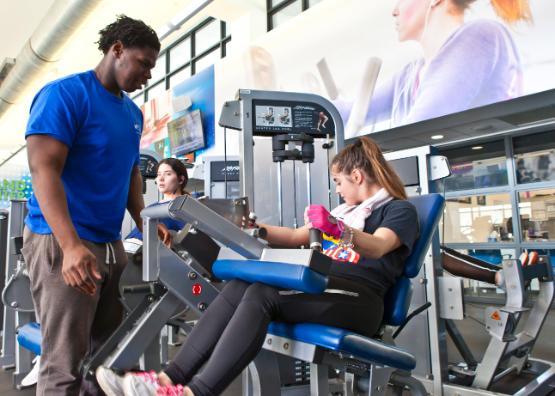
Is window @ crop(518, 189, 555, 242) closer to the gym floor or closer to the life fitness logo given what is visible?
the gym floor

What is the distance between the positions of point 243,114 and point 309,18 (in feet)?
14.2

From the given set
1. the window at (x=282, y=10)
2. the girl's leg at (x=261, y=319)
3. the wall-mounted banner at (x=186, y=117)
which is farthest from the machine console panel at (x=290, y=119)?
the wall-mounted banner at (x=186, y=117)

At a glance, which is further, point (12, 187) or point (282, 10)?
point (282, 10)

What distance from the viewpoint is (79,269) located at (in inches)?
43.7

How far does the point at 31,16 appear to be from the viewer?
281 inches

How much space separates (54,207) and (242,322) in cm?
58

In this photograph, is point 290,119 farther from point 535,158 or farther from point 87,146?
point 535,158

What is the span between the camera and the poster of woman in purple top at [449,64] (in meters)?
4.25

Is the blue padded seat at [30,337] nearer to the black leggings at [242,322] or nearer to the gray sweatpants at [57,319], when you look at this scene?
the gray sweatpants at [57,319]

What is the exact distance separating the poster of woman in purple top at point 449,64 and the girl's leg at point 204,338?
3.82m

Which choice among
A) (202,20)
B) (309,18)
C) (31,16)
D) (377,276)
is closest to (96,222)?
(377,276)

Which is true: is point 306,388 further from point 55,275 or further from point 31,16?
point 31,16

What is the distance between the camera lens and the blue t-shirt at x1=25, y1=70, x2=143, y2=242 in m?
1.21

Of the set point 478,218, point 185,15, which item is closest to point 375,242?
point 478,218
